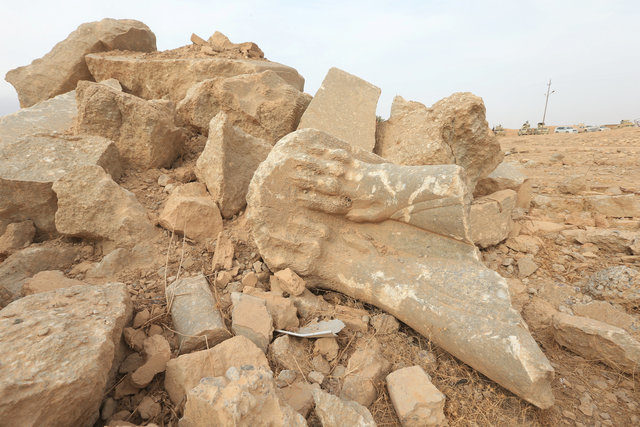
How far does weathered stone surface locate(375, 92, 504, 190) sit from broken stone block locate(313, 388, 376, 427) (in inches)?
83.6

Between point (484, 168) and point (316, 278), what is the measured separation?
1.95 meters

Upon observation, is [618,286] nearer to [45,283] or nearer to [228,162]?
[228,162]

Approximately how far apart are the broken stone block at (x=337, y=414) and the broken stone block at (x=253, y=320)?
1.64 feet

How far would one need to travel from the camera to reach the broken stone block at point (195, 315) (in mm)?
1619

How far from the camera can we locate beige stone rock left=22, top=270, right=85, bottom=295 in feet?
5.84

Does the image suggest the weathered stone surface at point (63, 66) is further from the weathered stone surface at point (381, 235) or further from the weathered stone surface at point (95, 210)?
the weathered stone surface at point (381, 235)

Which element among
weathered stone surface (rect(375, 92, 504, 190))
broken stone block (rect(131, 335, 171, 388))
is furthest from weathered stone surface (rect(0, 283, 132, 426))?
weathered stone surface (rect(375, 92, 504, 190))

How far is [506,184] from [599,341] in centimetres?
188

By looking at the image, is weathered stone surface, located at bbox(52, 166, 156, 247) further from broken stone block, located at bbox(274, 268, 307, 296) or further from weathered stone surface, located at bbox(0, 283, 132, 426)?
broken stone block, located at bbox(274, 268, 307, 296)

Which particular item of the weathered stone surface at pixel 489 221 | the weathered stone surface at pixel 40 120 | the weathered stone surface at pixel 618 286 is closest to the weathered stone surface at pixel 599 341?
the weathered stone surface at pixel 618 286

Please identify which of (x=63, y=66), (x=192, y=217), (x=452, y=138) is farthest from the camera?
(x=63, y=66)

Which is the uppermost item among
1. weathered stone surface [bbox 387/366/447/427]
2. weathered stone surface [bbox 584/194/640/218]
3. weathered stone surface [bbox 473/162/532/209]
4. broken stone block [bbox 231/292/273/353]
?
weathered stone surface [bbox 473/162/532/209]

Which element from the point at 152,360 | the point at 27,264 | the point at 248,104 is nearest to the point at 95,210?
the point at 27,264

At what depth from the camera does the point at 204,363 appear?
55.9 inches
